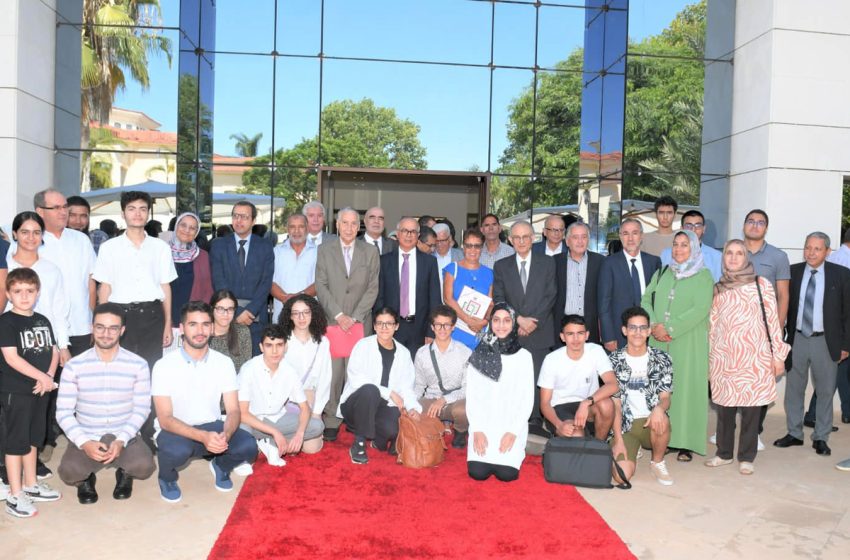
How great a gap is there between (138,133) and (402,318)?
5.45 metres

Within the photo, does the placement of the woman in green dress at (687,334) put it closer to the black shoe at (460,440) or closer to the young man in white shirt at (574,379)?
the young man in white shirt at (574,379)

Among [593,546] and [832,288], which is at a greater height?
[832,288]

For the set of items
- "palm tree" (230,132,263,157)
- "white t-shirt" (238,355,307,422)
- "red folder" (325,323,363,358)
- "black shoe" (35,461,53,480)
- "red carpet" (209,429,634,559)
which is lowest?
"black shoe" (35,461,53,480)

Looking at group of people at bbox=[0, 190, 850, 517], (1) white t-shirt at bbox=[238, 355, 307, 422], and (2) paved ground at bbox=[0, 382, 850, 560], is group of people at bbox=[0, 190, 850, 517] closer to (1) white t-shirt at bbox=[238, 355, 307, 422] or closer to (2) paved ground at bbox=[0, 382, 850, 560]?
(1) white t-shirt at bbox=[238, 355, 307, 422]

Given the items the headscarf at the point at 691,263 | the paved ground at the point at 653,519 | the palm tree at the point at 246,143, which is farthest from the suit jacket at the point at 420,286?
the palm tree at the point at 246,143

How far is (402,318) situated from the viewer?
6.70m

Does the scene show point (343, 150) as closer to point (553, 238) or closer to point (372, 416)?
point (553, 238)

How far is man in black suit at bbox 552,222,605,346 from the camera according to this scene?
6484 mm

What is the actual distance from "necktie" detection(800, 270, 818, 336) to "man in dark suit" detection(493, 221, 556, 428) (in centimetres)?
208

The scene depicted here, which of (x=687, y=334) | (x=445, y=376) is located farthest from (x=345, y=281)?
(x=687, y=334)

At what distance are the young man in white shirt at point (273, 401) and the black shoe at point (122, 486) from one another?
0.85 meters

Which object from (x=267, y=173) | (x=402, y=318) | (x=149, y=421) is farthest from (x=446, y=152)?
(x=149, y=421)

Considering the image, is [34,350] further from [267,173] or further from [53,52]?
[267,173]

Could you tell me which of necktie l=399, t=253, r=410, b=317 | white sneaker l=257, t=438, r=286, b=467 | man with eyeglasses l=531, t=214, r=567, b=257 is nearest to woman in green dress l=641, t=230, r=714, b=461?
man with eyeglasses l=531, t=214, r=567, b=257
